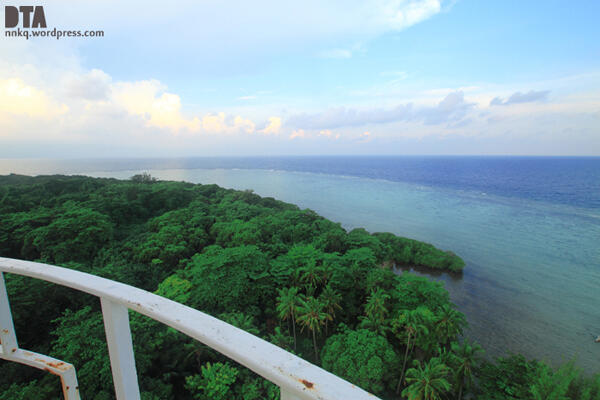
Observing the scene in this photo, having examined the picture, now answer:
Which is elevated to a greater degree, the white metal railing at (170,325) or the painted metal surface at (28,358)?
the white metal railing at (170,325)

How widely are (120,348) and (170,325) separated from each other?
478 millimetres

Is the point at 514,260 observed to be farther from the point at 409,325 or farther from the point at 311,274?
the point at 311,274

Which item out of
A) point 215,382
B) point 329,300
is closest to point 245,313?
point 329,300

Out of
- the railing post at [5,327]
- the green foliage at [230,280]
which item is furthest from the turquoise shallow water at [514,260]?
the railing post at [5,327]

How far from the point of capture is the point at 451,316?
40.2ft

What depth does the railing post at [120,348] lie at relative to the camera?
116 cm

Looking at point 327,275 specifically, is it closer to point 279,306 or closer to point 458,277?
point 279,306

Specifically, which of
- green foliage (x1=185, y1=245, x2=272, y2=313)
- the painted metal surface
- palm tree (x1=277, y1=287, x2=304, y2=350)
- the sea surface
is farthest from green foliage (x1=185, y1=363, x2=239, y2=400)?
the sea surface

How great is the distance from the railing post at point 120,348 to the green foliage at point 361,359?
424 inches

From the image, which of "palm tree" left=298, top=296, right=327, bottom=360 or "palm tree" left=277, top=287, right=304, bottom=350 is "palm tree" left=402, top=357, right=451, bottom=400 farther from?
"palm tree" left=277, top=287, right=304, bottom=350

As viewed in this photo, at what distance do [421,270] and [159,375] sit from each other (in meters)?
23.4

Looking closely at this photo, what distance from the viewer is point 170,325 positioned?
0.97m

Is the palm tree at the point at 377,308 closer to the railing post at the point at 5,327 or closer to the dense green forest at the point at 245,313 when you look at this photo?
the dense green forest at the point at 245,313

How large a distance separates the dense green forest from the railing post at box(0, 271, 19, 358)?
558cm
